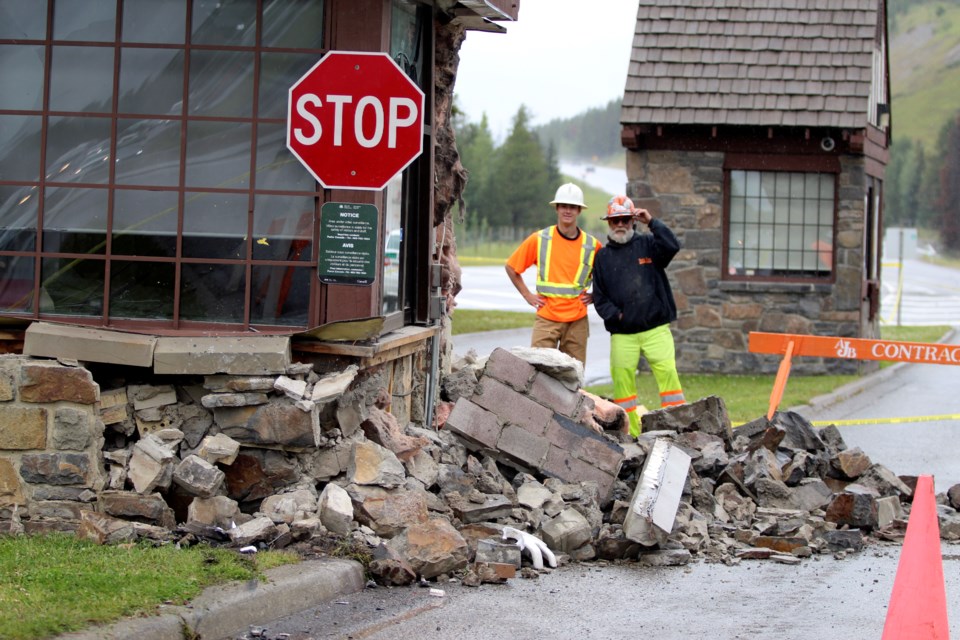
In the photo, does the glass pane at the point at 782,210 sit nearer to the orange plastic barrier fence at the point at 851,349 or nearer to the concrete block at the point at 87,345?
the orange plastic barrier fence at the point at 851,349

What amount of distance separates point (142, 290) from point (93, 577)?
9.22 feet

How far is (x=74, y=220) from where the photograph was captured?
8539mm

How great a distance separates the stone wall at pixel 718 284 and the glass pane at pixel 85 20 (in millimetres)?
11295

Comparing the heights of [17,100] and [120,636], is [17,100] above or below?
above

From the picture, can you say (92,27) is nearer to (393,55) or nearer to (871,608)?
(393,55)

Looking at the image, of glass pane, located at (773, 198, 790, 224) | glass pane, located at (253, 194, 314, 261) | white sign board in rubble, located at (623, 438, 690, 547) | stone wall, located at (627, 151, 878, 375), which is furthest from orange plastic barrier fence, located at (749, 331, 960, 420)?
glass pane, located at (773, 198, 790, 224)

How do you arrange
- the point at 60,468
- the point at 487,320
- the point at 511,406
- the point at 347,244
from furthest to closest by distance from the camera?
the point at 487,320 < the point at 511,406 < the point at 347,244 < the point at 60,468

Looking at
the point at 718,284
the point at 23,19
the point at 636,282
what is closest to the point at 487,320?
the point at 718,284

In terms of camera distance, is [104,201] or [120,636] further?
[104,201]

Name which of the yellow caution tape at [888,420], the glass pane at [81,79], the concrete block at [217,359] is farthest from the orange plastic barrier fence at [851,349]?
the glass pane at [81,79]

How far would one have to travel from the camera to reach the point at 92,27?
8.55m

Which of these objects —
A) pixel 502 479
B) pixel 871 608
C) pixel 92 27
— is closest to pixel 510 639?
pixel 871 608

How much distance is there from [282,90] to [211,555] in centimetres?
320

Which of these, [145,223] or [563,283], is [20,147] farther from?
[563,283]
